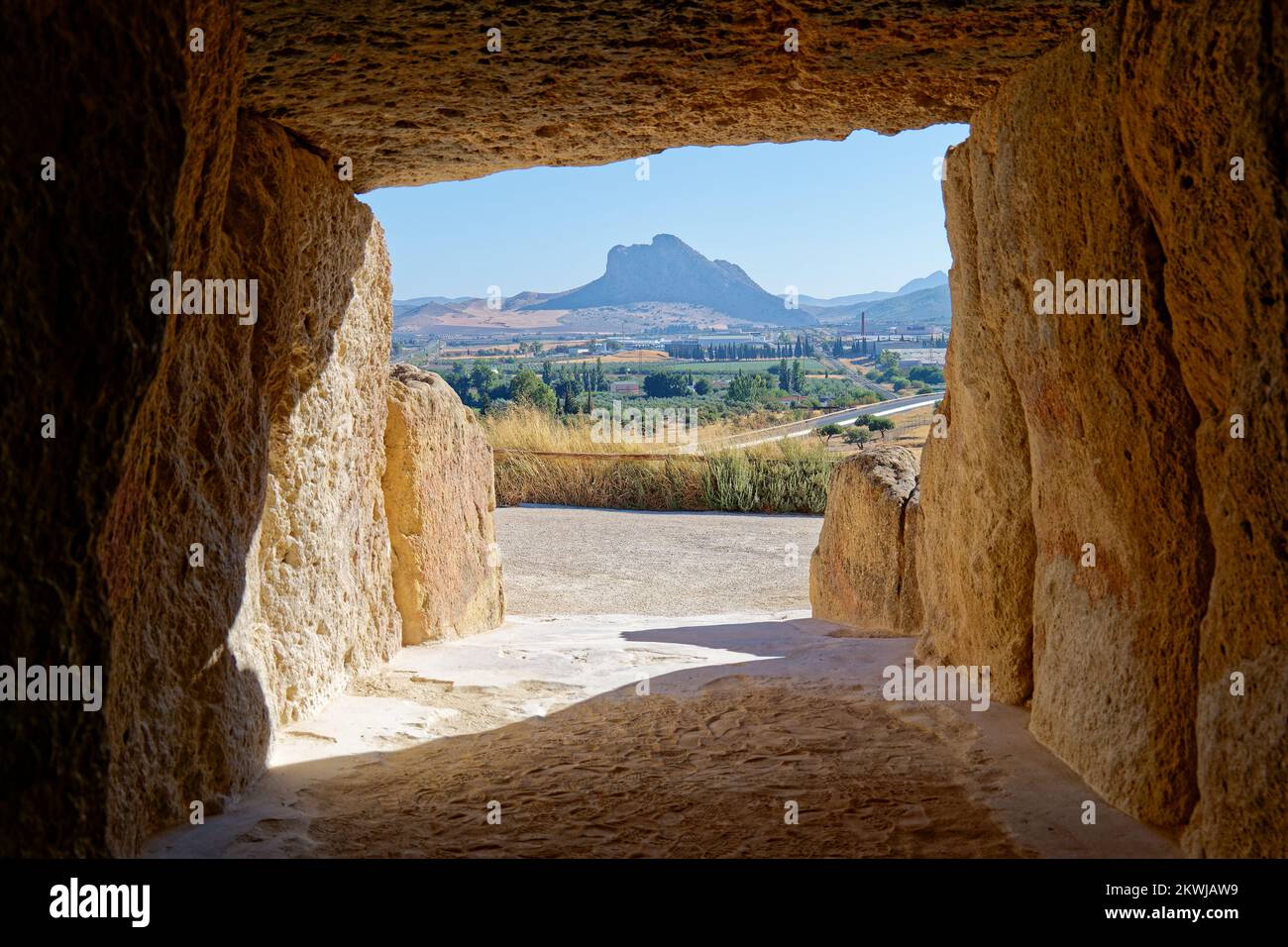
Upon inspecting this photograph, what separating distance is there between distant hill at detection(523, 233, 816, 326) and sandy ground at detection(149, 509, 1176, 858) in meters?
78.8

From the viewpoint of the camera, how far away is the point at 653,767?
439 centimetres

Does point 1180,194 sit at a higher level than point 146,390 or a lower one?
higher

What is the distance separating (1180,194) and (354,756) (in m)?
3.40

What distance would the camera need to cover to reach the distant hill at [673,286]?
287 feet

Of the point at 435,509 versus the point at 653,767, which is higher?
the point at 435,509

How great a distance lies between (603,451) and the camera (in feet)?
55.1

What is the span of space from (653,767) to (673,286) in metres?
87.0

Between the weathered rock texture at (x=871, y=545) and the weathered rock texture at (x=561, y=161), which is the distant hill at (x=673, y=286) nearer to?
the weathered rock texture at (x=871, y=545)

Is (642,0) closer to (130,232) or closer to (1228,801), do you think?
(130,232)

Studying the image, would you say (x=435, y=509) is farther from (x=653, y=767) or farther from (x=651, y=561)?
(x=651, y=561)

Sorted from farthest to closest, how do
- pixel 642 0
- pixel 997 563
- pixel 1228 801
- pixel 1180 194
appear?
pixel 997 563
pixel 642 0
pixel 1180 194
pixel 1228 801

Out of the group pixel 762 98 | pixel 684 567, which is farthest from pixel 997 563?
pixel 684 567
